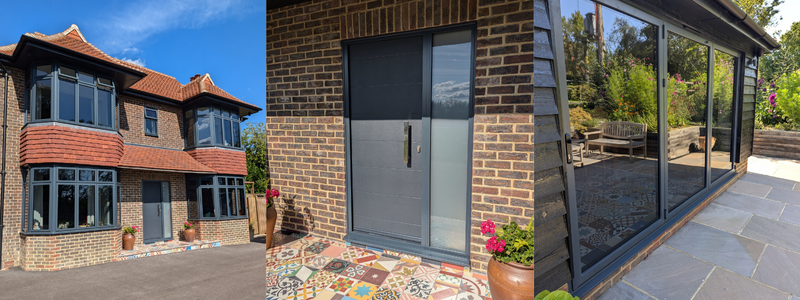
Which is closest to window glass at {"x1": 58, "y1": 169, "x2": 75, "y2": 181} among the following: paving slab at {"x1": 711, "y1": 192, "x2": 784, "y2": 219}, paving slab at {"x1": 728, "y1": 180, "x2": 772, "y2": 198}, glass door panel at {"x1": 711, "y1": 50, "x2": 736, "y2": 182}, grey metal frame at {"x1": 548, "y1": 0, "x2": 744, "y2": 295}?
grey metal frame at {"x1": 548, "y1": 0, "x2": 744, "y2": 295}

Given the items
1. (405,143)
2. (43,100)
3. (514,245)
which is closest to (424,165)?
(405,143)

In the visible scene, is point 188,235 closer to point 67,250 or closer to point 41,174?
point 67,250

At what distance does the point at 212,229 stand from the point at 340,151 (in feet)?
→ 5.09

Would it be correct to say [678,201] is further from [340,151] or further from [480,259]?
[340,151]

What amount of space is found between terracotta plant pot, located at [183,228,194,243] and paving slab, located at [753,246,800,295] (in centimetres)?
196

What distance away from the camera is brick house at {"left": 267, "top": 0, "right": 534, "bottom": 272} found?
2.05m

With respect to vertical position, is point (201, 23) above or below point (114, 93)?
above

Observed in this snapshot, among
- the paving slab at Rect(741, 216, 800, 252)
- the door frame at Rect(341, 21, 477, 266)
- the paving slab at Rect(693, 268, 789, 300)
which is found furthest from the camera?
the door frame at Rect(341, 21, 477, 266)

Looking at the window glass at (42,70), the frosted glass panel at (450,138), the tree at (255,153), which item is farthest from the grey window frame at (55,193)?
the frosted glass panel at (450,138)

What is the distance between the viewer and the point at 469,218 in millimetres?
2277

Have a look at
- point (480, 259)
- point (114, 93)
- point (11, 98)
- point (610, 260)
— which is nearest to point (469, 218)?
point (480, 259)

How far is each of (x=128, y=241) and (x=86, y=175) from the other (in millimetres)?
206

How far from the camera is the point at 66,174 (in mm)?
700

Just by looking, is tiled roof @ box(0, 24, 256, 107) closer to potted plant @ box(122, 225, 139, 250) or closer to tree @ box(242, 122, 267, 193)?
tree @ box(242, 122, 267, 193)
